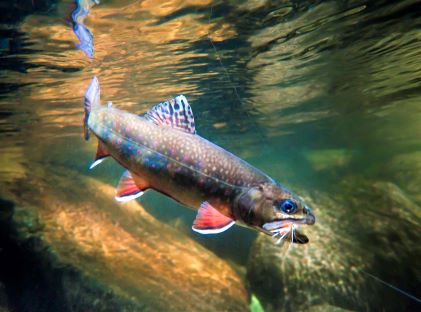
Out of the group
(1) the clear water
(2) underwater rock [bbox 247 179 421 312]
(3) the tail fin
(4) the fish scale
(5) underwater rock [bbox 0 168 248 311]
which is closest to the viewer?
(4) the fish scale

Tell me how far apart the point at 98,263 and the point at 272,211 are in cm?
785

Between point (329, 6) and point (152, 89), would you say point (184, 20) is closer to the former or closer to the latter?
point (329, 6)

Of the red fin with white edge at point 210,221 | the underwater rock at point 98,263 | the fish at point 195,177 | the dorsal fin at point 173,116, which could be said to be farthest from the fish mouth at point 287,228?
the underwater rock at point 98,263

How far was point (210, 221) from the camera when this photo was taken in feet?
8.14

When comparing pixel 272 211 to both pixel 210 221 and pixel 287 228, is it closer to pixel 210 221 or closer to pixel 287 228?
pixel 287 228

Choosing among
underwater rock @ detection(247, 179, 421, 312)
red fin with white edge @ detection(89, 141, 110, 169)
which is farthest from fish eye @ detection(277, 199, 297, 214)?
underwater rock @ detection(247, 179, 421, 312)

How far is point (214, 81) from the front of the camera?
12.9 m

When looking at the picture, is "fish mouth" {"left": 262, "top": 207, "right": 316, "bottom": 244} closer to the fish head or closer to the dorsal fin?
the fish head

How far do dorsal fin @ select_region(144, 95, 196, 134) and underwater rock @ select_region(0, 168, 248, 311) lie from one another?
6.10 meters

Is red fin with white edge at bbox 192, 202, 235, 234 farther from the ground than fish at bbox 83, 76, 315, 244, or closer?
closer

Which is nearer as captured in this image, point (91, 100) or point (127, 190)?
point (127, 190)

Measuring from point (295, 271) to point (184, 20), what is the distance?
7.85m

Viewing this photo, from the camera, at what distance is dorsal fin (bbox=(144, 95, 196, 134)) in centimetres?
294

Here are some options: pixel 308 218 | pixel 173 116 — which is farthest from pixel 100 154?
pixel 308 218
